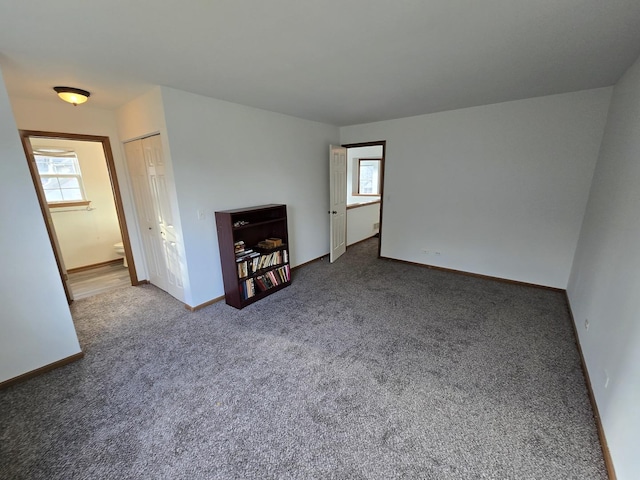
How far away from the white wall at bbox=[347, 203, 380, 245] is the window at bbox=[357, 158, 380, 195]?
1235 millimetres

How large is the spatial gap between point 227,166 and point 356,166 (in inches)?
194

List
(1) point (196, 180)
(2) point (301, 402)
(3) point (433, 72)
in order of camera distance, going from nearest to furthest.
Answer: (2) point (301, 402), (3) point (433, 72), (1) point (196, 180)

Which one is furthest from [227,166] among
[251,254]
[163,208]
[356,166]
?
[356,166]

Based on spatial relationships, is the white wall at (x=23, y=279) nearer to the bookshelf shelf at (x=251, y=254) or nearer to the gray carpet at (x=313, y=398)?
the gray carpet at (x=313, y=398)

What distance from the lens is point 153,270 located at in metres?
3.73

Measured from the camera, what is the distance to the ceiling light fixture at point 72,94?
8.00 feet

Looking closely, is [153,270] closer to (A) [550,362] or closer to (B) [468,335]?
(B) [468,335]

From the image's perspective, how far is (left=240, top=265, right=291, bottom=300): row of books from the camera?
3.17m

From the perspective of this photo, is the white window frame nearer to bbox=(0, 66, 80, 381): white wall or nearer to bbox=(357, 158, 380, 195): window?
bbox=(357, 158, 380, 195): window

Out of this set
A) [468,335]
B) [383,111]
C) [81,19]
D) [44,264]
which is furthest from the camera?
[383,111]

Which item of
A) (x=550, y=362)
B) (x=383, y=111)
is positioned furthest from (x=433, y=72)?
(x=550, y=362)

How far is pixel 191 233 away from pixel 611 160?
4290mm

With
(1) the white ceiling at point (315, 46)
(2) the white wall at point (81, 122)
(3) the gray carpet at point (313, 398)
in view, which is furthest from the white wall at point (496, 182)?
(2) the white wall at point (81, 122)

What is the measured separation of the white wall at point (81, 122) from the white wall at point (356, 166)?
5.08 m
